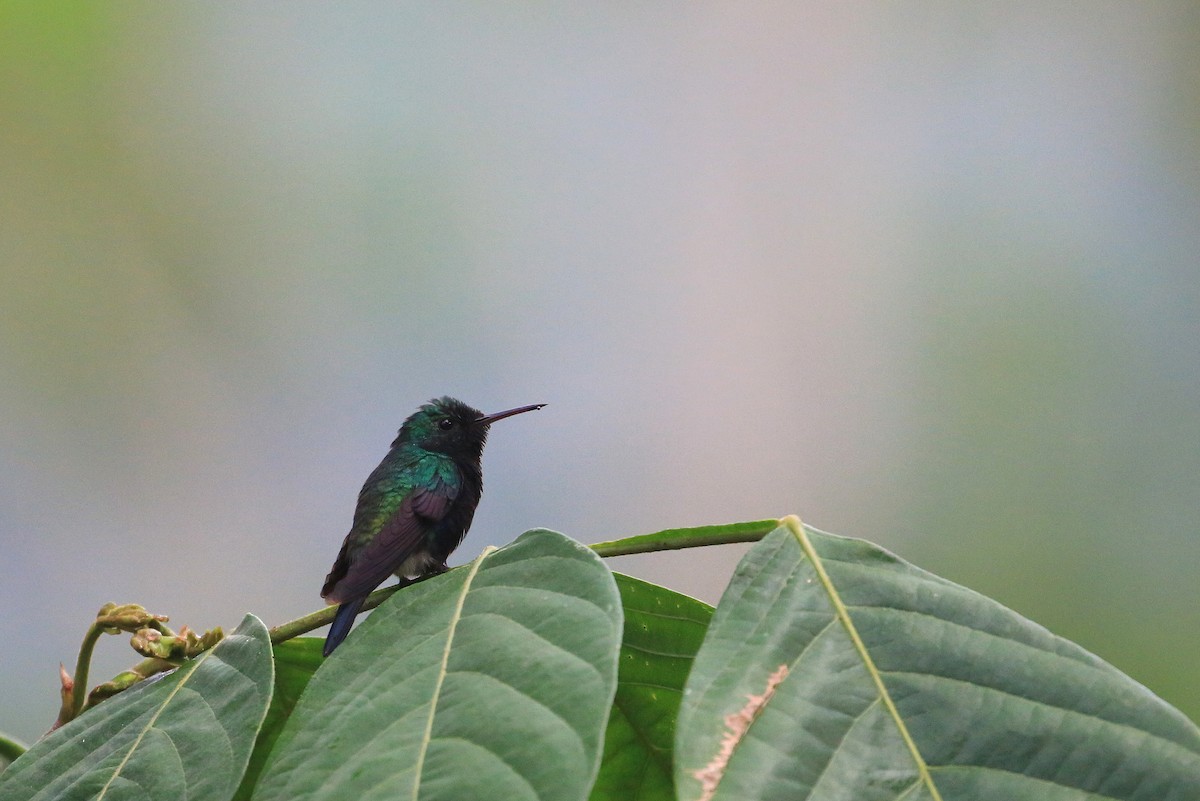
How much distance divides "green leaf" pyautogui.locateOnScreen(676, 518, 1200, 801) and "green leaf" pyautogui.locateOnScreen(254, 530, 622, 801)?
6 centimetres

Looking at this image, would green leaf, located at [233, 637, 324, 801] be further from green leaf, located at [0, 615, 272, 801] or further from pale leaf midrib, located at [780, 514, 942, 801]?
pale leaf midrib, located at [780, 514, 942, 801]

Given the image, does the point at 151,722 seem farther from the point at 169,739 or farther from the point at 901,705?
the point at 901,705

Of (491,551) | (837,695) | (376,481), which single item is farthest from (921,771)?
(376,481)

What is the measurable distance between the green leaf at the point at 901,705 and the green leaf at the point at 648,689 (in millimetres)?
118

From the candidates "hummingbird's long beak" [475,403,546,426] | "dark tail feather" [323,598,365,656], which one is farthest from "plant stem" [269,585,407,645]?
"hummingbird's long beak" [475,403,546,426]

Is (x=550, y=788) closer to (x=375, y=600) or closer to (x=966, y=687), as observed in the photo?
(x=966, y=687)

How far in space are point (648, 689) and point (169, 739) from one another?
31cm

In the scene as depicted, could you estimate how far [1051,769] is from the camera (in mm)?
442

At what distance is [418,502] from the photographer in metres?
1.58

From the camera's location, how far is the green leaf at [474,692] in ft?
1.39

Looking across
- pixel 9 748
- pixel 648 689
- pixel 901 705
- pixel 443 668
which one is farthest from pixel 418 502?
pixel 901 705

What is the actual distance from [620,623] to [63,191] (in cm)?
461

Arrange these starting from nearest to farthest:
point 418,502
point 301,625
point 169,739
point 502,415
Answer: point 169,739 → point 301,625 → point 418,502 → point 502,415

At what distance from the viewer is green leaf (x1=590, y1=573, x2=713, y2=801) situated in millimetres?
635
